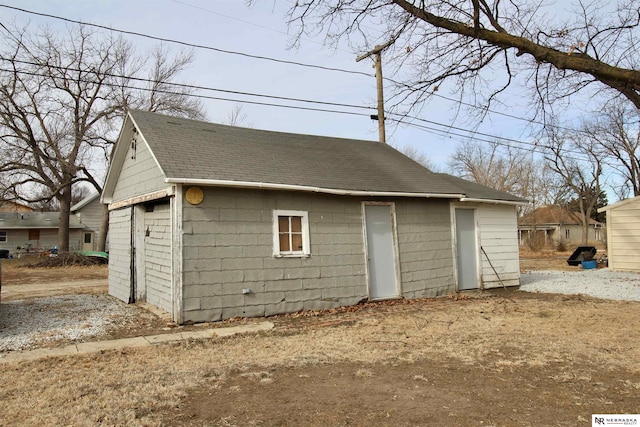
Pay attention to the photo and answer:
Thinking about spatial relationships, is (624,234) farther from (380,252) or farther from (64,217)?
(64,217)

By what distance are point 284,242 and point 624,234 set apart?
1422 cm

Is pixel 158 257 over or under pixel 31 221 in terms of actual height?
under

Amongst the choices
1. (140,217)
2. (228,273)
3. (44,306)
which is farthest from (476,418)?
(44,306)

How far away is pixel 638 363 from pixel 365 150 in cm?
897

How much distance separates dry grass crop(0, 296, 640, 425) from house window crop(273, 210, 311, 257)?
139 cm

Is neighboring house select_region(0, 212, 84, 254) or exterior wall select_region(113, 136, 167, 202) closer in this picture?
exterior wall select_region(113, 136, 167, 202)

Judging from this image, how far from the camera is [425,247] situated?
10.8 meters

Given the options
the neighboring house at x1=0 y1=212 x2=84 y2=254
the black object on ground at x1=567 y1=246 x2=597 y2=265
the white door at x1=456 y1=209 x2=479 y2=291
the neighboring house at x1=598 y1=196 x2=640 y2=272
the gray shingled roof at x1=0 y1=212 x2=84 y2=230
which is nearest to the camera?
the white door at x1=456 y1=209 x2=479 y2=291

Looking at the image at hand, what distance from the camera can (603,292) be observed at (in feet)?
36.9

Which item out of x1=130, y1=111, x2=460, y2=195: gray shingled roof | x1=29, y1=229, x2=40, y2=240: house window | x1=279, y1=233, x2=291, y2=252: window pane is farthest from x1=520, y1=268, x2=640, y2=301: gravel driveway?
x1=29, y1=229, x2=40, y2=240: house window

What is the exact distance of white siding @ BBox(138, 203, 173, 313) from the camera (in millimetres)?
8594

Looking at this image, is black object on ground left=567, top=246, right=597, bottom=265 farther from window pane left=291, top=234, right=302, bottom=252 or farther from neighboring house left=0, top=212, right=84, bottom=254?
neighboring house left=0, top=212, right=84, bottom=254

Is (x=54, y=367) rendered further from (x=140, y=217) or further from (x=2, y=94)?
(x=2, y=94)

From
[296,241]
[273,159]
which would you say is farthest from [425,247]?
[273,159]
